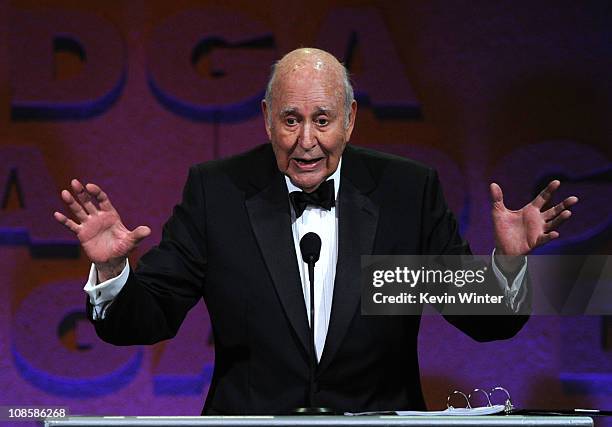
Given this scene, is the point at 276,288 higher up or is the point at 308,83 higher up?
the point at 308,83

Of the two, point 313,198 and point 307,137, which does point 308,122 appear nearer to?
point 307,137

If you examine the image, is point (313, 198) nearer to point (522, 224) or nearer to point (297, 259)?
point (297, 259)

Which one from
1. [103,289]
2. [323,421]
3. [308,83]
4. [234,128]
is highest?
[234,128]

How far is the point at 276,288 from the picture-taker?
256 centimetres

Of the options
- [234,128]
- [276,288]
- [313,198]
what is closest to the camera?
[276,288]

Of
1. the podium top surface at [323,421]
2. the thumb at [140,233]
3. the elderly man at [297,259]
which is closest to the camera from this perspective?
the podium top surface at [323,421]

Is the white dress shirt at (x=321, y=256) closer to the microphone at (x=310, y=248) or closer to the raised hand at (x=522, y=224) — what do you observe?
the microphone at (x=310, y=248)

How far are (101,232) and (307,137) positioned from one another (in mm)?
558

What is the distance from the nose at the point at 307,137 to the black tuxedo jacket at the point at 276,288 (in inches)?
6.6

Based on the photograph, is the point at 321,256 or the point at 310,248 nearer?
the point at 310,248

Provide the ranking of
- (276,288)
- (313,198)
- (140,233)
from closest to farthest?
(140,233) → (276,288) → (313,198)

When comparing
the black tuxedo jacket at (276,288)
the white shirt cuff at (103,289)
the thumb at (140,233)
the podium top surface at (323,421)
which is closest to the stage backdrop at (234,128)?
the black tuxedo jacket at (276,288)

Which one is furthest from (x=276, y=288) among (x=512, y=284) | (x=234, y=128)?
(x=234, y=128)

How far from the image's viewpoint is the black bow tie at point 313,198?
2666 millimetres
